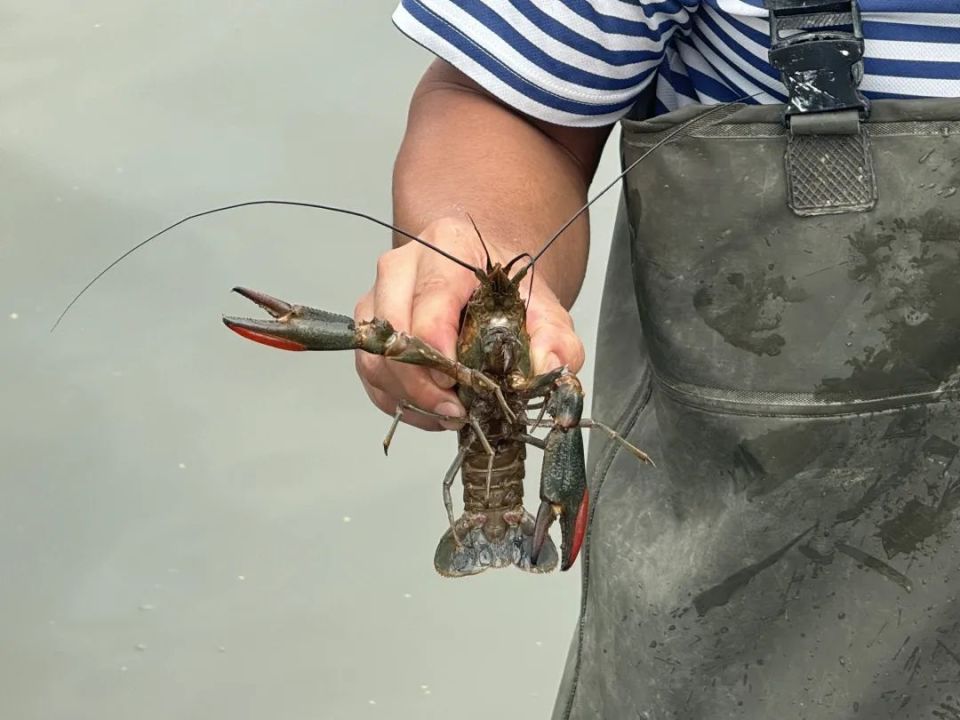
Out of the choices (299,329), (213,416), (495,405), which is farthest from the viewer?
(213,416)

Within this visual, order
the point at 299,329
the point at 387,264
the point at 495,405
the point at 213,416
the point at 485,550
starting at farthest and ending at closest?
1. the point at 213,416
2. the point at 485,550
3. the point at 495,405
4. the point at 387,264
5. the point at 299,329

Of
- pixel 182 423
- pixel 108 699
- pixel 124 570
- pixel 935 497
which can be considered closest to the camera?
pixel 935 497

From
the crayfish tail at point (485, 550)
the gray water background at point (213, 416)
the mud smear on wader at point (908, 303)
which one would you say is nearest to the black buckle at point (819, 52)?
the mud smear on wader at point (908, 303)

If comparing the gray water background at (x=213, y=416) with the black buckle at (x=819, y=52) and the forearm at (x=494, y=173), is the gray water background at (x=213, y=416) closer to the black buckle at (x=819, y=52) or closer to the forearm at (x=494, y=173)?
the forearm at (x=494, y=173)

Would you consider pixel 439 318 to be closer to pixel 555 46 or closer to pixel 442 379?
pixel 442 379

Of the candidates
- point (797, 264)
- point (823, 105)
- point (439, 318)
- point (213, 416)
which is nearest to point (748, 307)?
point (797, 264)

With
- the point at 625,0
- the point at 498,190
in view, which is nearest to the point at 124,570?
the point at 498,190

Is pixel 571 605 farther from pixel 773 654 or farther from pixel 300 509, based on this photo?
pixel 773 654
